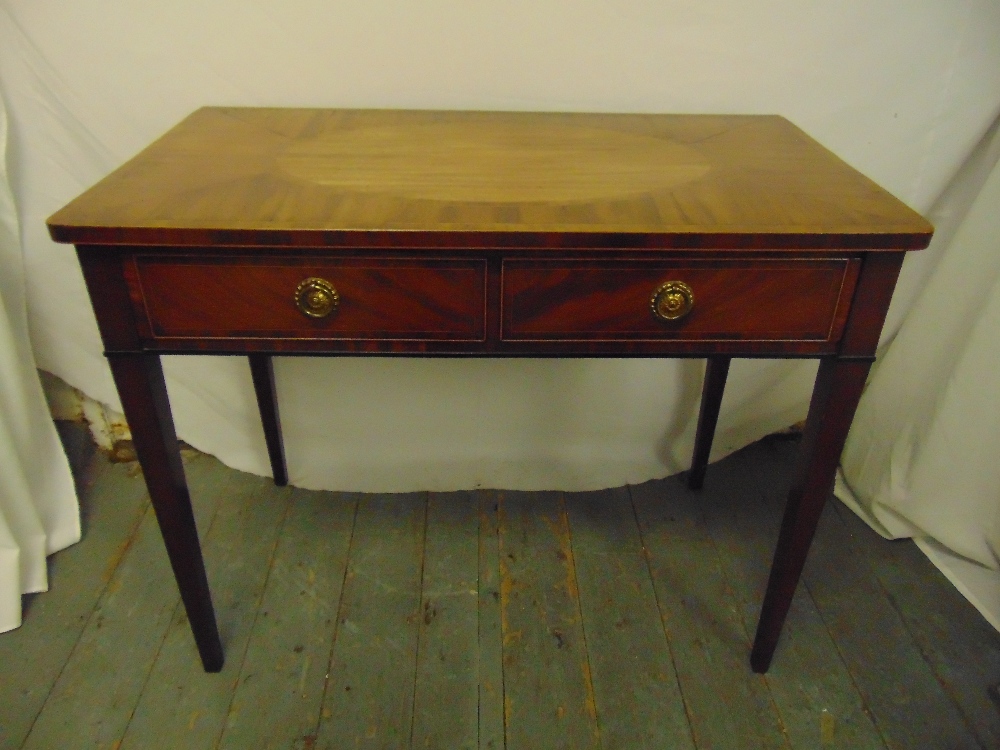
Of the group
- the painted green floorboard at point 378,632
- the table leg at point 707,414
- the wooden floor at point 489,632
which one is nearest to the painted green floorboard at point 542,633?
the wooden floor at point 489,632

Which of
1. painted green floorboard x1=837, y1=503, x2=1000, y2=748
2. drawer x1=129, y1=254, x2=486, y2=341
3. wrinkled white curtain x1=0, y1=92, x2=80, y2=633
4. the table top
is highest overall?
the table top

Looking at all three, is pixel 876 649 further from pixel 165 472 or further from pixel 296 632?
pixel 165 472

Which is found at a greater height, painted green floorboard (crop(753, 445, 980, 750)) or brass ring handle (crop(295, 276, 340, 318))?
brass ring handle (crop(295, 276, 340, 318))

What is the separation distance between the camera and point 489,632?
3.97 feet

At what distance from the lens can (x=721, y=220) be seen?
78 centimetres

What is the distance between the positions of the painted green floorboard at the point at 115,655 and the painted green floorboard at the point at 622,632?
695 mm

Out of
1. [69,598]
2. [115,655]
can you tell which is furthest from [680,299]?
[69,598]

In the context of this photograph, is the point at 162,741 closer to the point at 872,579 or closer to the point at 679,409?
the point at 679,409

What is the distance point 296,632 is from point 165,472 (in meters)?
0.41

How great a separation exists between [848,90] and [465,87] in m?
0.64

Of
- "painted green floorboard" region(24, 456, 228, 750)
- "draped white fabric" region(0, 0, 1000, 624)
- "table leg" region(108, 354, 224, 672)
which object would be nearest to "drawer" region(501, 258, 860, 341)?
"table leg" region(108, 354, 224, 672)

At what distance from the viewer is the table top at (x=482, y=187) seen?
76 centimetres

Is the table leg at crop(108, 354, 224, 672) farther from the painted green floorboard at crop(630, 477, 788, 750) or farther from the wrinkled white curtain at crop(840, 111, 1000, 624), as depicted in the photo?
the wrinkled white curtain at crop(840, 111, 1000, 624)

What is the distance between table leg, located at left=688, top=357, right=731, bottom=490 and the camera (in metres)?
1.36
